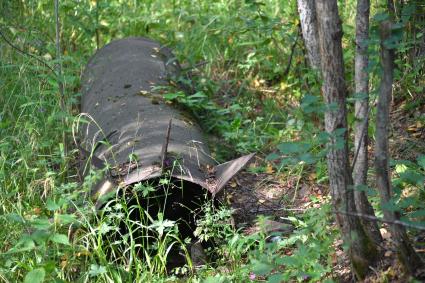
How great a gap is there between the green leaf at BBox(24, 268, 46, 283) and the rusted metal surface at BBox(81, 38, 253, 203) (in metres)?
0.86

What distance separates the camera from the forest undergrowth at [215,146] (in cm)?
316

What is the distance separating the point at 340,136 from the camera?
2.75 meters

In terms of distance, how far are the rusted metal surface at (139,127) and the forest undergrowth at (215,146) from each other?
0.16 metres

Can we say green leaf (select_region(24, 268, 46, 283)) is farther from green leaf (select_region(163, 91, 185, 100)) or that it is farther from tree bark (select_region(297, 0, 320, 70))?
tree bark (select_region(297, 0, 320, 70))

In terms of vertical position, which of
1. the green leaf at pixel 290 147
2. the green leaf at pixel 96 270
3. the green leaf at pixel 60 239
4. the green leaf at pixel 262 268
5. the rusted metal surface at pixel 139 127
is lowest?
the green leaf at pixel 96 270

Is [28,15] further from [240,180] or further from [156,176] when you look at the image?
[156,176]

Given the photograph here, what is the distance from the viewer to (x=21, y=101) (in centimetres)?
497

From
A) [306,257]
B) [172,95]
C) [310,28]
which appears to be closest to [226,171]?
[172,95]

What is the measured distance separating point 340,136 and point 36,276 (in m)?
1.41

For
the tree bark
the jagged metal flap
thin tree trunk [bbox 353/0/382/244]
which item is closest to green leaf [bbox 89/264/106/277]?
the jagged metal flap

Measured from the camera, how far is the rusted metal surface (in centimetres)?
382

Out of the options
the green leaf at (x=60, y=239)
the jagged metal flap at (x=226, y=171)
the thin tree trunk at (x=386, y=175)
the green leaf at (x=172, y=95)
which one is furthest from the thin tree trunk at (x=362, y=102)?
the green leaf at (x=172, y=95)

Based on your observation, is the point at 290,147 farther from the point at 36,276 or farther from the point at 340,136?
the point at 36,276

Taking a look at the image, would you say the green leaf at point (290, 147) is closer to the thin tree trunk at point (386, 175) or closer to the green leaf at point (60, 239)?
the thin tree trunk at point (386, 175)
